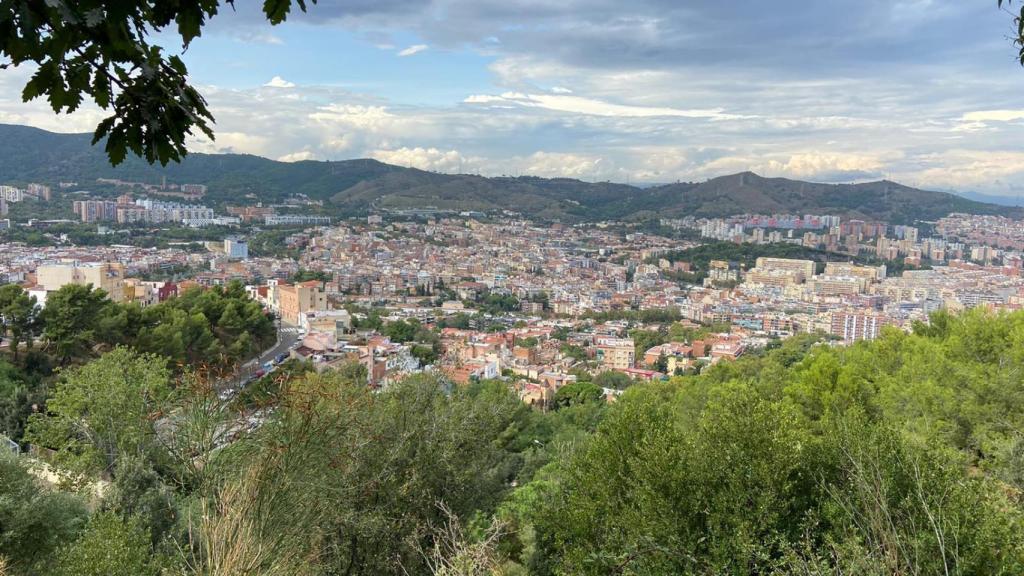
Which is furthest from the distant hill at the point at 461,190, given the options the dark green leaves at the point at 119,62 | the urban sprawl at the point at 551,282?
the dark green leaves at the point at 119,62

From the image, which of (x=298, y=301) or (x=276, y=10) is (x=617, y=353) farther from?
(x=276, y=10)

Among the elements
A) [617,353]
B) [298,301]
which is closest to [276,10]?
[298,301]

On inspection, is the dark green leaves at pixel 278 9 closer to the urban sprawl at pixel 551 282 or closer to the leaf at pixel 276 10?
the leaf at pixel 276 10

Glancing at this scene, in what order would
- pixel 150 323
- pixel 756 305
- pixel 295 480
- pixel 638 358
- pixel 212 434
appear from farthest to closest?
pixel 756 305
pixel 638 358
pixel 150 323
pixel 212 434
pixel 295 480

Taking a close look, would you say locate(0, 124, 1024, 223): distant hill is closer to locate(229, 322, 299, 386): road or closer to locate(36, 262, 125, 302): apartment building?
locate(229, 322, 299, 386): road

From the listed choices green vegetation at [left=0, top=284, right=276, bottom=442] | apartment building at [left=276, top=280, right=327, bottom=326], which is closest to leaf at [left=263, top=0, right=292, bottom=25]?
green vegetation at [left=0, top=284, right=276, bottom=442]

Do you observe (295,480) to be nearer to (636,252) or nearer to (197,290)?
(197,290)

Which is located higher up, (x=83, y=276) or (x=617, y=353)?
(x=83, y=276)

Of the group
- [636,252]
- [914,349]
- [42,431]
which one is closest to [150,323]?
[42,431]
